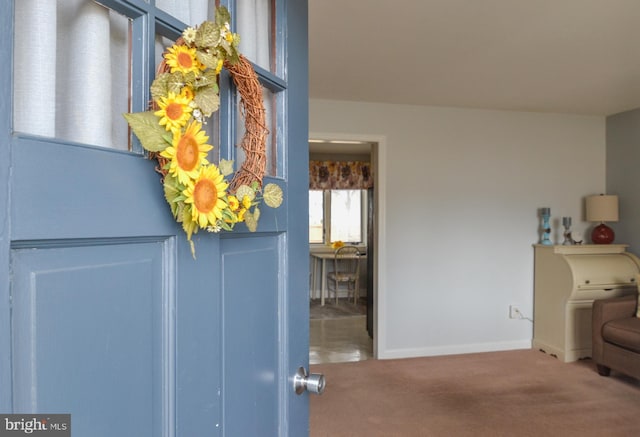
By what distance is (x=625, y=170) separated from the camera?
446cm

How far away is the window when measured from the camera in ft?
24.7

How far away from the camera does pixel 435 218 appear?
14.1ft

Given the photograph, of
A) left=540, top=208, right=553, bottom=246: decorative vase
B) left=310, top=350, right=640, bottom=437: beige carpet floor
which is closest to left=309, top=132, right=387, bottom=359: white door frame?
left=310, top=350, right=640, bottom=437: beige carpet floor

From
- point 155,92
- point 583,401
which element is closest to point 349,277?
point 583,401

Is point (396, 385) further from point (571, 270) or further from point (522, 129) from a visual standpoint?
point (522, 129)

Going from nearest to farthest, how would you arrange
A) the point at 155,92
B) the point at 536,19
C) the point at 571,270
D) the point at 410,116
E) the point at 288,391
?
the point at 155,92
the point at 288,391
the point at 536,19
the point at 571,270
the point at 410,116

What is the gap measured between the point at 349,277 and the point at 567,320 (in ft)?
11.1

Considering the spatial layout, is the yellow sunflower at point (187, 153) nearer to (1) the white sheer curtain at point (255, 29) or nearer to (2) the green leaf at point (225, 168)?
(2) the green leaf at point (225, 168)

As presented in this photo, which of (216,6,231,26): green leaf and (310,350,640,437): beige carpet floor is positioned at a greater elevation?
(216,6,231,26): green leaf

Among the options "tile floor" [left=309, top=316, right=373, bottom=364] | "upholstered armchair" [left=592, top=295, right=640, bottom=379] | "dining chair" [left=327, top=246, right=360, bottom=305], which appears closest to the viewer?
"upholstered armchair" [left=592, top=295, right=640, bottom=379]

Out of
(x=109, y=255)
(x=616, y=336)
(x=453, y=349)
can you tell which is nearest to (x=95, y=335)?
(x=109, y=255)

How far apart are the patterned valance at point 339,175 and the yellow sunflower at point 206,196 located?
6439 millimetres

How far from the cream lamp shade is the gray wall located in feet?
0.75

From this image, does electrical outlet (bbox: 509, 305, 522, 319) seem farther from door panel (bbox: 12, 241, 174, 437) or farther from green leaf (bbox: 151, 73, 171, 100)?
green leaf (bbox: 151, 73, 171, 100)
